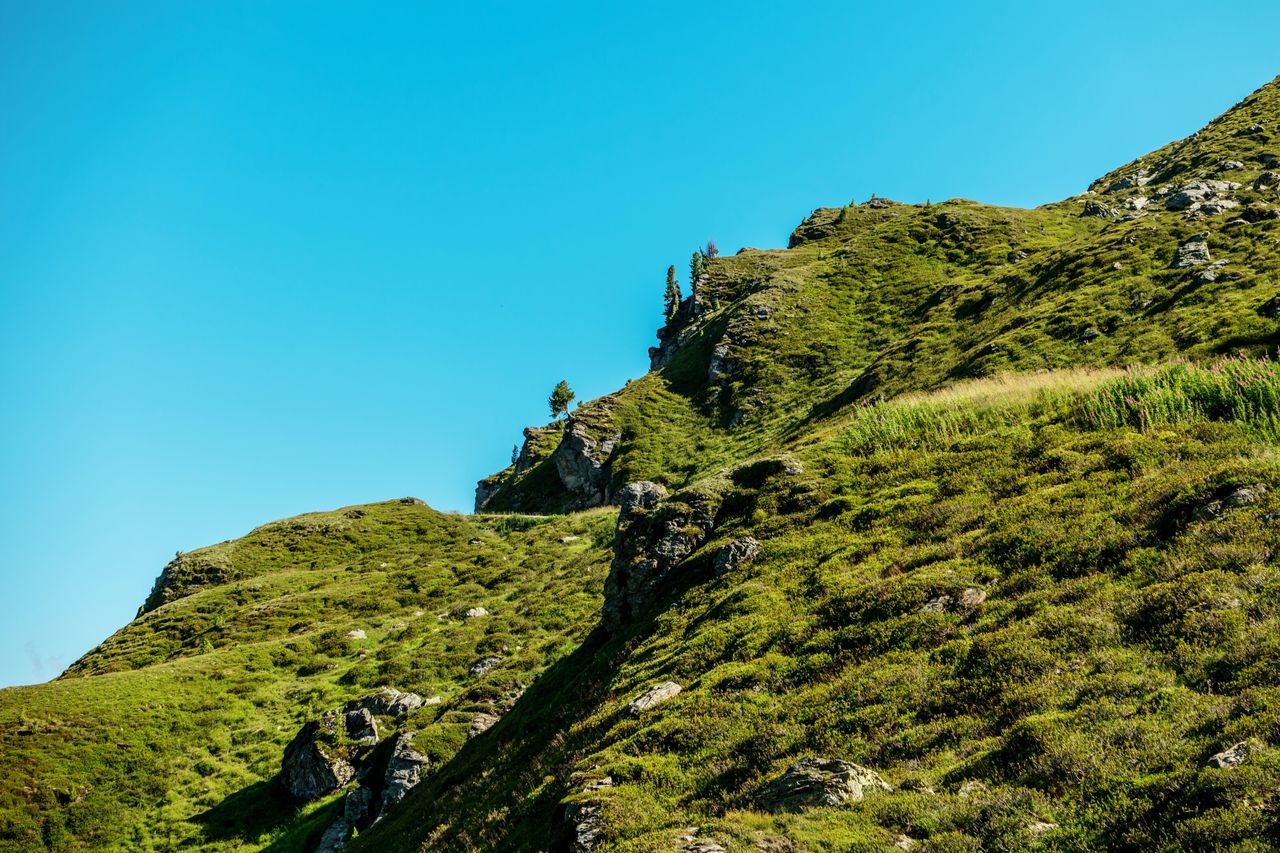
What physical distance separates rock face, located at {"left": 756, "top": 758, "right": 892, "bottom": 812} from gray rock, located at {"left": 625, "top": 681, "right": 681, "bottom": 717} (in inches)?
222

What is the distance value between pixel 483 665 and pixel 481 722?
410 inches

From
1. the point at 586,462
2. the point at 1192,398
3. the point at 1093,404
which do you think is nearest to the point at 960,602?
the point at 1093,404

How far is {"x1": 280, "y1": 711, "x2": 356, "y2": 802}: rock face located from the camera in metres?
35.7

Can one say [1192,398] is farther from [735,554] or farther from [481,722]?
[481,722]

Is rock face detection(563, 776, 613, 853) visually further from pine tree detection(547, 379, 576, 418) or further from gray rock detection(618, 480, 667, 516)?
pine tree detection(547, 379, 576, 418)

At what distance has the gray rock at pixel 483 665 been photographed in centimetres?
4228

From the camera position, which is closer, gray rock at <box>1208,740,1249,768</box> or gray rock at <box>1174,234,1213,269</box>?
gray rock at <box>1208,740,1249,768</box>

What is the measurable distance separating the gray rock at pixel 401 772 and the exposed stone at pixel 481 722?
8.06 ft

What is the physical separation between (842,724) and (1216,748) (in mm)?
6112

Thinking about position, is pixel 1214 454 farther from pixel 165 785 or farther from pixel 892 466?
pixel 165 785

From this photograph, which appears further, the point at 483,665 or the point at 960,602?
the point at 483,665

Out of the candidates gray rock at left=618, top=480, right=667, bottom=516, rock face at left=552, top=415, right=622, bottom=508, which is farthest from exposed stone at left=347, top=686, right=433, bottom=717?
rock face at left=552, top=415, right=622, bottom=508

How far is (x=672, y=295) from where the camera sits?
563ft

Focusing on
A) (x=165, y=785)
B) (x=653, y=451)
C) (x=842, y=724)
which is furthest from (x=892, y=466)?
(x=653, y=451)
